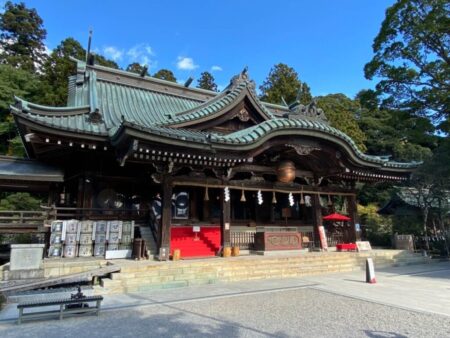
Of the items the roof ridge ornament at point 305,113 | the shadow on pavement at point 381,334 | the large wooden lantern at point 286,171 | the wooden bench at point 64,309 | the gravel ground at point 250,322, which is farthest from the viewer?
the large wooden lantern at point 286,171

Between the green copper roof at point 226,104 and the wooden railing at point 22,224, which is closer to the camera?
the wooden railing at point 22,224

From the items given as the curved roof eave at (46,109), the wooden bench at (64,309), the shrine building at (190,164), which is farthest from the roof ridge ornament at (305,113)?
the wooden bench at (64,309)

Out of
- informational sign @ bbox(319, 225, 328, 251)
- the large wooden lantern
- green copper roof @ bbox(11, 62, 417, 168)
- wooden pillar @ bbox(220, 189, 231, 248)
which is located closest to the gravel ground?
wooden pillar @ bbox(220, 189, 231, 248)

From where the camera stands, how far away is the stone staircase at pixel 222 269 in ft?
27.9

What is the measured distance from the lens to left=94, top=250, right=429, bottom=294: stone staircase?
851 centimetres

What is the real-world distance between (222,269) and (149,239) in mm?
3681

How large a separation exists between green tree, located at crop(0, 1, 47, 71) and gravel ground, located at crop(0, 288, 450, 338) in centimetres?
4057

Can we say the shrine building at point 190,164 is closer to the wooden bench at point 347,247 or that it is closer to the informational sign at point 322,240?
the informational sign at point 322,240

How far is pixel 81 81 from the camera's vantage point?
54.3ft

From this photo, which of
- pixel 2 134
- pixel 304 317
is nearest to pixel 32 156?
pixel 304 317

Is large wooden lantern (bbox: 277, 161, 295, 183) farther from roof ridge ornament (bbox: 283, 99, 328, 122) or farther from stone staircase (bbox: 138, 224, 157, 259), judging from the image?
stone staircase (bbox: 138, 224, 157, 259)

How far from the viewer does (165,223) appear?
36.2ft

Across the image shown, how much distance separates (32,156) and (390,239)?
20.2 meters

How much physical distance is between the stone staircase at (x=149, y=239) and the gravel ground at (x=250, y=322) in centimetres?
481
